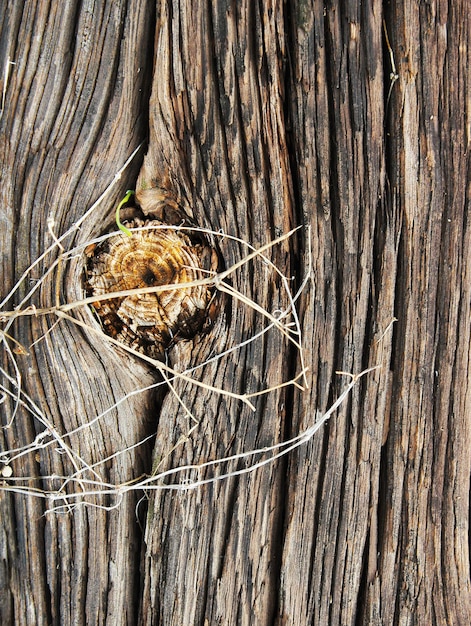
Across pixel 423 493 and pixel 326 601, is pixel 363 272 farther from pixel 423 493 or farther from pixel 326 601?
pixel 326 601

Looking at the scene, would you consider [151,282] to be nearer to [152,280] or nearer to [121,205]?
[152,280]

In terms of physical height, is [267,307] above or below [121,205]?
below

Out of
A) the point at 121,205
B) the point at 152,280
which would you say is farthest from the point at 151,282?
the point at 121,205

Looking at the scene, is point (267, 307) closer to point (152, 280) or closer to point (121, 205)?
point (152, 280)

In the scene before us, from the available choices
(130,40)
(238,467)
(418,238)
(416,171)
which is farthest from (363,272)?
(130,40)
